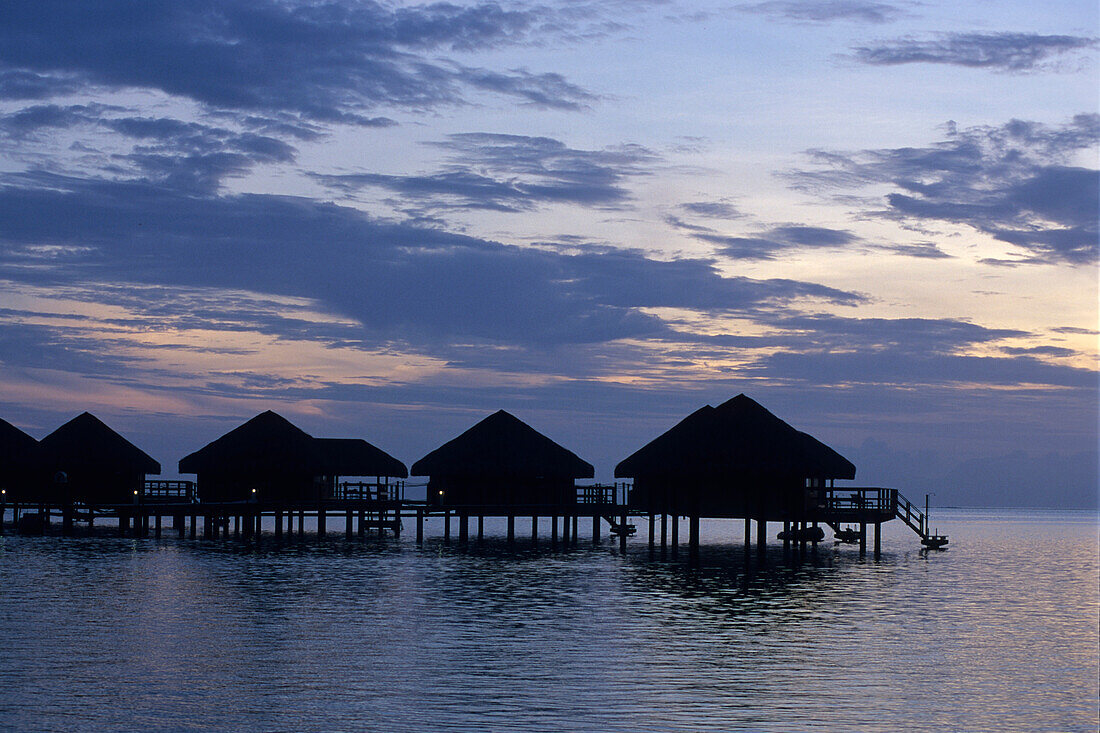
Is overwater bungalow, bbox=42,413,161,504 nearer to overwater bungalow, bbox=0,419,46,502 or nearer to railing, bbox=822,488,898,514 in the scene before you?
overwater bungalow, bbox=0,419,46,502

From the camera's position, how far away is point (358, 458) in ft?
224

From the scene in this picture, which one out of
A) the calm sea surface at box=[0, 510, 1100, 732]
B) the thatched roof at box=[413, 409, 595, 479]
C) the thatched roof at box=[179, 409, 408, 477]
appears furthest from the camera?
the thatched roof at box=[179, 409, 408, 477]

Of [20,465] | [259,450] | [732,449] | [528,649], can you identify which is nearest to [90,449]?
[20,465]

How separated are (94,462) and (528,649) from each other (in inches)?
1752

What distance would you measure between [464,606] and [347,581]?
26.0 feet

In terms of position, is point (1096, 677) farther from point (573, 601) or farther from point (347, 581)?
point (347, 581)

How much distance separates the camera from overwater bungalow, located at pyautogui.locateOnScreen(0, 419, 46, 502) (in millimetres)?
63969

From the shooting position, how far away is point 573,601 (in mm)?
34469

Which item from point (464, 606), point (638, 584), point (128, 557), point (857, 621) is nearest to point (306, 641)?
point (464, 606)

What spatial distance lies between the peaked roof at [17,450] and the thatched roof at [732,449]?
30.2 metres

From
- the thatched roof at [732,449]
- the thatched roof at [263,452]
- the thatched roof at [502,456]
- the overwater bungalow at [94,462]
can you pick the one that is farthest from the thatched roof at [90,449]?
the thatched roof at [732,449]

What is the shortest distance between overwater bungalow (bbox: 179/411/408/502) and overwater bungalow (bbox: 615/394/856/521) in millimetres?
17477

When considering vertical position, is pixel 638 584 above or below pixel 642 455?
below

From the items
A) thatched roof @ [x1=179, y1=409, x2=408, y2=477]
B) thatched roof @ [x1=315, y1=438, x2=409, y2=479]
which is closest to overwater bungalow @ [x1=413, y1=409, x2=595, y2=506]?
thatched roof @ [x1=179, y1=409, x2=408, y2=477]
